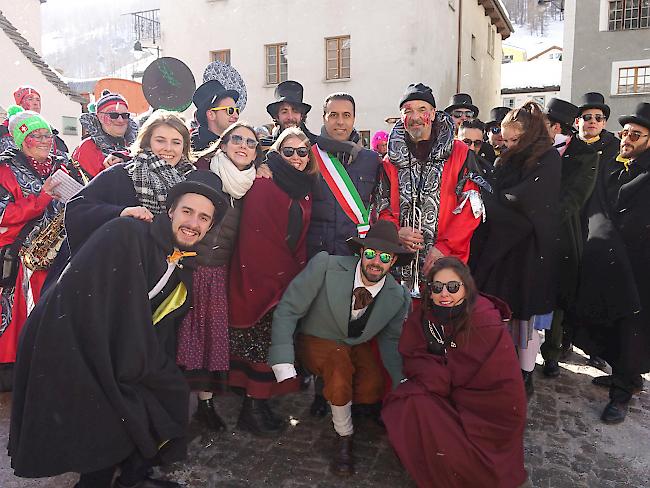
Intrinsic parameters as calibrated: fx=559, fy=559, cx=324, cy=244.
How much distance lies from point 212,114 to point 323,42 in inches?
533

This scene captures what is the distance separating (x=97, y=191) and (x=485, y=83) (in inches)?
901

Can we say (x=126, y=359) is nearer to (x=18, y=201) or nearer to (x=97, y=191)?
(x=97, y=191)

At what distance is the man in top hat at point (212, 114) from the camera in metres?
4.27

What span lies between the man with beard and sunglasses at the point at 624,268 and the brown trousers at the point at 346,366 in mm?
1727

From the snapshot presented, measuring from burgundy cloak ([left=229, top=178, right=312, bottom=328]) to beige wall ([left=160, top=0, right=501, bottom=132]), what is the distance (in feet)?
43.0

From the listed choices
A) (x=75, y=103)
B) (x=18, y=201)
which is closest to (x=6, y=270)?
(x=18, y=201)

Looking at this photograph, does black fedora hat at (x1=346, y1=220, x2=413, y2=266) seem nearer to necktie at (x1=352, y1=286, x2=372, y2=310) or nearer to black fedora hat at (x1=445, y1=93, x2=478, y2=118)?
necktie at (x1=352, y1=286, x2=372, y2=310)

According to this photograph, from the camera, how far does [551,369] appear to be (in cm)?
477

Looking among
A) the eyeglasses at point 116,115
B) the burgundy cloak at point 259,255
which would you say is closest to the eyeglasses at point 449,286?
the burgundy cloak at point 259,255

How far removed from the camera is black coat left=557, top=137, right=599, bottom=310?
14.0 ft

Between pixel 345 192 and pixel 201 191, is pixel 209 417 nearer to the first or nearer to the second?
pixel 201 191

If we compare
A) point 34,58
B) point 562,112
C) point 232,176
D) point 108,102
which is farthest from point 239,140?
point 34,58

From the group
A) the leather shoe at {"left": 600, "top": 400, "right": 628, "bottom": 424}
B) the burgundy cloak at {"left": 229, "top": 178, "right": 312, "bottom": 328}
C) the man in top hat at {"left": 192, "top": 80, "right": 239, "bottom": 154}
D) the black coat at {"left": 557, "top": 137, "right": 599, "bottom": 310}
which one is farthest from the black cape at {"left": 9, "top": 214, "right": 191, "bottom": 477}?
the black coat at {"left": 557, "top": 137, "right": 599, "bottom": 310}

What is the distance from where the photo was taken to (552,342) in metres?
4.81
